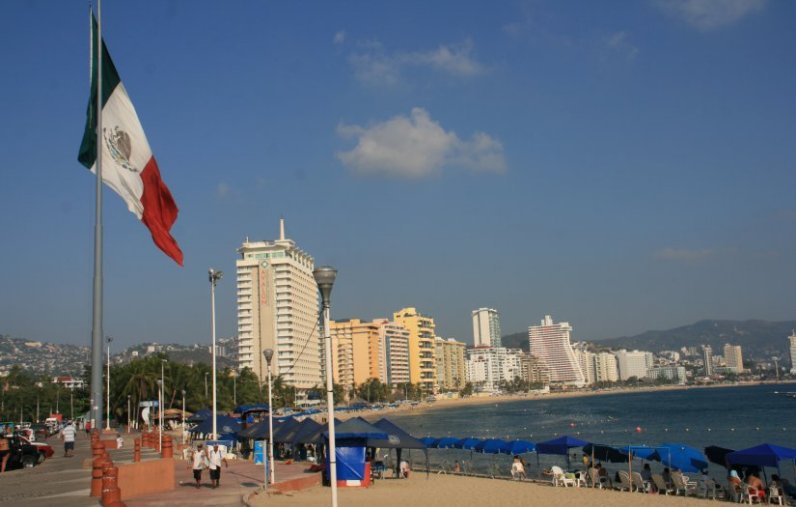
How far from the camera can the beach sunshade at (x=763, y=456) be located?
22125mm

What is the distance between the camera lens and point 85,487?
18266 millimetres

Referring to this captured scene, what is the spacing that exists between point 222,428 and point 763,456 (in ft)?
92.6

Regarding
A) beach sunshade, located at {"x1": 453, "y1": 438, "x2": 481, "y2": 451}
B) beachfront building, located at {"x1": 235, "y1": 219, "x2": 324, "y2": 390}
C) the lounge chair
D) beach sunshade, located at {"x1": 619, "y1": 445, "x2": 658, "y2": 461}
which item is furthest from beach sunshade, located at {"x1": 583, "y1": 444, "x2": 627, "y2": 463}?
beachfront building, located at {"x1": 235, "y1": 219, "x2": 324, "y2": 390}

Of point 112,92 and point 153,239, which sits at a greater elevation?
point 112,92

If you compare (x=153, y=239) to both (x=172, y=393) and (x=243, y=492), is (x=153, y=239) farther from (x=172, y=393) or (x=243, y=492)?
(x=172, y=393)

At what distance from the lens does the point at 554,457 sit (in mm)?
44125

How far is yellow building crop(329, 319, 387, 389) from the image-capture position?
18988 centimetres

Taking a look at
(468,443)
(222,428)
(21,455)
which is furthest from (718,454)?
(222,428)

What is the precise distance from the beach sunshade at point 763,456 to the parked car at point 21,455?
24172 millimetres

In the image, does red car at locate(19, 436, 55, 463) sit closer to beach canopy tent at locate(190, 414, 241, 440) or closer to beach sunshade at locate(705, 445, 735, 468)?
beach canopy tent at locate(190, 414, 241, 440)

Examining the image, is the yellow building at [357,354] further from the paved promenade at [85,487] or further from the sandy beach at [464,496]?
the sandy beach at [464,496]

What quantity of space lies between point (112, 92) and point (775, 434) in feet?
211

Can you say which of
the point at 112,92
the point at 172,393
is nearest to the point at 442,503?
the point at 112,92

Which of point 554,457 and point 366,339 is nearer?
point 554,457
